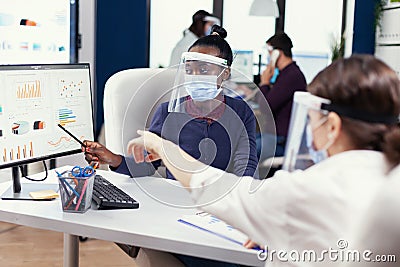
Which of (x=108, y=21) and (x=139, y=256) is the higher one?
(x=108, y=21)

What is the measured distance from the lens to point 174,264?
1.98m

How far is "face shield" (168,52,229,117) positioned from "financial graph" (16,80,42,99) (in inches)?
16.7

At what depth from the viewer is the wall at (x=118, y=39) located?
5168 mm

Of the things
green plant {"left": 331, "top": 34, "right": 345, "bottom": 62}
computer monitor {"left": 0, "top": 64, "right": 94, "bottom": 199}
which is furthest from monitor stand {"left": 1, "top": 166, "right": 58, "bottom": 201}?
green plant {"left": 331, "top": 34, "right": 345, "bottom": 62}

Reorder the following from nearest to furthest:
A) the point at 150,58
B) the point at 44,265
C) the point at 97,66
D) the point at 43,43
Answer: the point at 44,265, the point at 43,43, the point at 97,66, the point at 150,58

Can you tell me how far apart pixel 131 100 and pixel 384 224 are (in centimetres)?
151

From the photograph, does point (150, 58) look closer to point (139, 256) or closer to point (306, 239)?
point (139, 256)

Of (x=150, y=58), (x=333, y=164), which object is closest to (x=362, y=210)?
(x=333, y=164)

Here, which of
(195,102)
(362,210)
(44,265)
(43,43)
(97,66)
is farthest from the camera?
(97,66)

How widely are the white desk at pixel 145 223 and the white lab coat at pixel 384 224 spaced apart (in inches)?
18.4

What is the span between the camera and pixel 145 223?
174 centimetres

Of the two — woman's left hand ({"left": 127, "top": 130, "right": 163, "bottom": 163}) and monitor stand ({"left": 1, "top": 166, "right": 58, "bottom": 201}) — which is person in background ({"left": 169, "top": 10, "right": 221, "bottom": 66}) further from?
woman's left hand ({"left": 127, "top": 130, "right": 163, "bottom": 163})

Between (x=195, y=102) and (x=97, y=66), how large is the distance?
11.1 feet

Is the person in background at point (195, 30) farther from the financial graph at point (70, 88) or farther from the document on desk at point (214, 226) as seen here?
the document on desk at point (214, 226)
